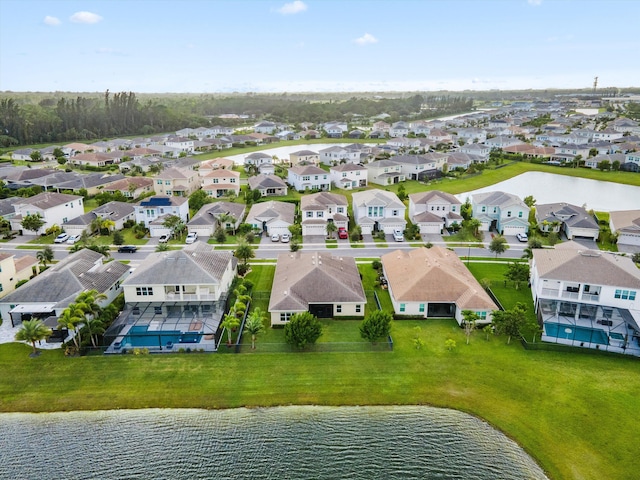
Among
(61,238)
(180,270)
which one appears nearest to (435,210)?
(180,270)

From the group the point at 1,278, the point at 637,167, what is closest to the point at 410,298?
the point at 1,278

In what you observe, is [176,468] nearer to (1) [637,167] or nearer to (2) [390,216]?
(2) [390,216]

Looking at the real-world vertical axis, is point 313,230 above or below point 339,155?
below

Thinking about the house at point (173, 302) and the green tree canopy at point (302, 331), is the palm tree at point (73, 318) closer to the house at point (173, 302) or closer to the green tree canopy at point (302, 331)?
the house at point (173, 302)

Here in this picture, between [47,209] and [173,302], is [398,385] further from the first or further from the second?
[47,209]

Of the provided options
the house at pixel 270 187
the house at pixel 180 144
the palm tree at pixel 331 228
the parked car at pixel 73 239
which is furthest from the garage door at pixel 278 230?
the house at pixel 180 144

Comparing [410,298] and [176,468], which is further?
[410,298]
